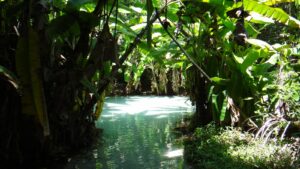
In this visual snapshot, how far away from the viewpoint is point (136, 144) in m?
5.36

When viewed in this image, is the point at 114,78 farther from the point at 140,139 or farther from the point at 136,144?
the point at 140,139

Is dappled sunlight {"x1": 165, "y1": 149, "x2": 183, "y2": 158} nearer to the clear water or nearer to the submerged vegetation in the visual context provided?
the clear water

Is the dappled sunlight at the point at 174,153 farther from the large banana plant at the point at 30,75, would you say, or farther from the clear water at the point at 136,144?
the large banana plant at the point at 30,75

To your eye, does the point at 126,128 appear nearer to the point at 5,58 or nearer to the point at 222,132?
the point at 222,132

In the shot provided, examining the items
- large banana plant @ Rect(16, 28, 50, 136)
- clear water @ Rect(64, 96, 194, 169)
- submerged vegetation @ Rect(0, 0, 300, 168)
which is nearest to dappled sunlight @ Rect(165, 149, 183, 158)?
clear water @ Rect(64, 96, 194, 169)

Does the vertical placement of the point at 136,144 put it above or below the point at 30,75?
below

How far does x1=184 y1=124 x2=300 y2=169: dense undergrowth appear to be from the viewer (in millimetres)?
3617

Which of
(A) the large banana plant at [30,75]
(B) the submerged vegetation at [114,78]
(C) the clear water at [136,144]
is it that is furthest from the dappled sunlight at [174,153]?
(A) the large banana plant at [30,75]

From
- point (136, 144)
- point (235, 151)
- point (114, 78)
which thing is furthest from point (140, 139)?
point (235, 151)

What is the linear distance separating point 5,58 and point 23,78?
→ 4.24 ft

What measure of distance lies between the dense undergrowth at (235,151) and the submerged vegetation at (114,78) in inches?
0.5

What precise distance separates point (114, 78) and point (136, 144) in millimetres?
1078

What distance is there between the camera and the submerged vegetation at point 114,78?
351cm

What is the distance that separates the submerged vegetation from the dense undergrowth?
1 centimetres
